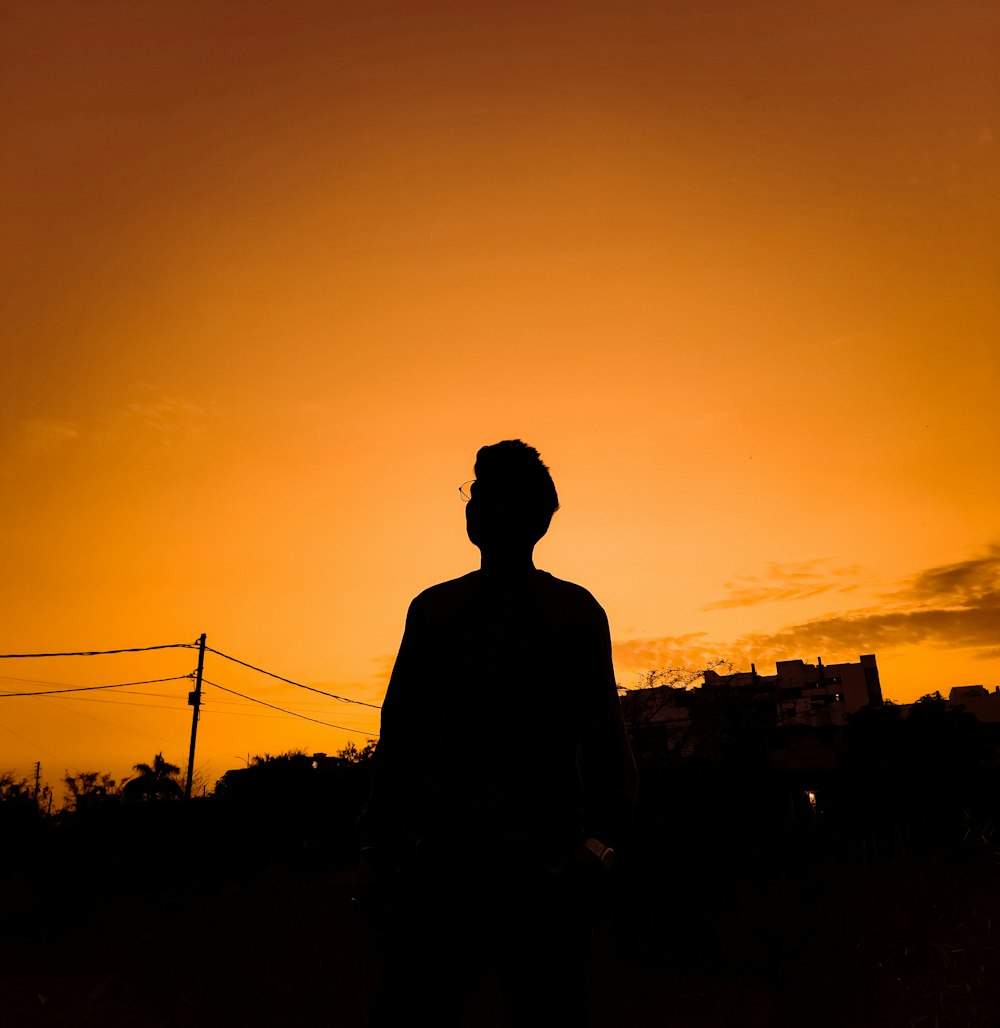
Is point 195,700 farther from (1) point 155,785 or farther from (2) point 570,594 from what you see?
(2) point 570,594

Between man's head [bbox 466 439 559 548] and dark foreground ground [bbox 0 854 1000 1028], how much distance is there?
5550 mm

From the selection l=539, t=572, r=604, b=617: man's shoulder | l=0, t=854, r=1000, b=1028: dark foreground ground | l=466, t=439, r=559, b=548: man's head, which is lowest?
l=0, t=854, r=1000, b=1028: dark foreground ground

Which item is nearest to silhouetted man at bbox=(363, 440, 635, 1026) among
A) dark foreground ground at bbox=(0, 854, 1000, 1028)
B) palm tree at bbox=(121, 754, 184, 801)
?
dark foreground ground at bbox=(0, 854, 1000, 1028)

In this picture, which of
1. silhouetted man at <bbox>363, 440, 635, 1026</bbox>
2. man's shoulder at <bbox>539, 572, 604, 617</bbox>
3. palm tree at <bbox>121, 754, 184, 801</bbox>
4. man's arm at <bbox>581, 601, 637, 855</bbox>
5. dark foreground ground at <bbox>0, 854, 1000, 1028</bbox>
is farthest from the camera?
palm tree at <bbox>121, 754, 184, 801</bbox>

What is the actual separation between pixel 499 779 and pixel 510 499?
66 cm

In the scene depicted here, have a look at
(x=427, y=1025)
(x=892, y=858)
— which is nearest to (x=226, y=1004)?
(x=427, y=1025)

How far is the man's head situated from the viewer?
2.21m

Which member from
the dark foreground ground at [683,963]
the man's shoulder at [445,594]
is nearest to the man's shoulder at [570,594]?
the man's shoulder at [445,594]

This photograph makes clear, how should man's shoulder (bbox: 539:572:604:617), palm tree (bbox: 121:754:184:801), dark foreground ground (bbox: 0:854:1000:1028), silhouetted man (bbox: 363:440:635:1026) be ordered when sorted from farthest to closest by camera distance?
palm tree (bbox: 121:754:184:801)
dark foreground ground (bbox: 0:854:1000:1028)
man's shoulder (bbox: 539:572:604:617)
silhouetted man (bbox: 363:440:635:1026)

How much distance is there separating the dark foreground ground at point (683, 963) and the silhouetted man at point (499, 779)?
529cm

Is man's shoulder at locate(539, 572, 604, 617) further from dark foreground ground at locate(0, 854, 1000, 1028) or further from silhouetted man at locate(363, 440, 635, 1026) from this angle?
dark foreground ground at locate(0, 854, 1000, 1028)

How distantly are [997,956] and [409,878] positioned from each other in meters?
6.74

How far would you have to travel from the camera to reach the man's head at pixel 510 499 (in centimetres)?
221

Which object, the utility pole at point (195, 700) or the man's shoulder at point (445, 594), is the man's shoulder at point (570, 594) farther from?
the utility pole at point (195, 700)
